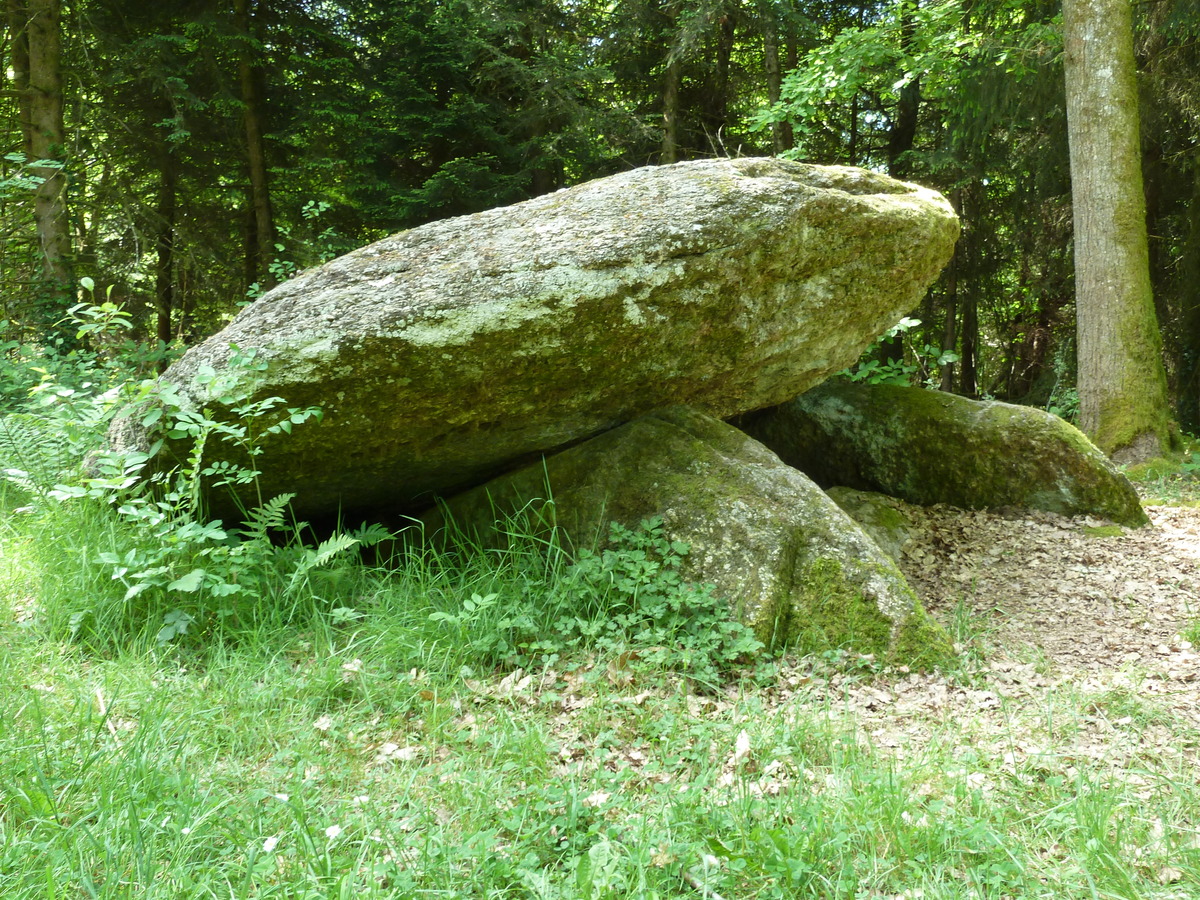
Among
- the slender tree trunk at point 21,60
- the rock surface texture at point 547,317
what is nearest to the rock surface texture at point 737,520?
the rock surface texture at point 547,317

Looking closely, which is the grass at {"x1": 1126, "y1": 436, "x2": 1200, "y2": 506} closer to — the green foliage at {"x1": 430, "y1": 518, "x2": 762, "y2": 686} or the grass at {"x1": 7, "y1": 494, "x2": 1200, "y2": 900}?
the grass at {"x1": 7, "y1": 494, "x2": 1200, "y2": 900}

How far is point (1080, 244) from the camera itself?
7.35m

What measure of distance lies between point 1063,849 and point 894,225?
3479mm

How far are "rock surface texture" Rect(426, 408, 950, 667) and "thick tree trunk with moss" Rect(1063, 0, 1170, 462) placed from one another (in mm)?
4636

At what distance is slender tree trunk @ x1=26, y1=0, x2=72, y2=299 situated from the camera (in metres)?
8.80

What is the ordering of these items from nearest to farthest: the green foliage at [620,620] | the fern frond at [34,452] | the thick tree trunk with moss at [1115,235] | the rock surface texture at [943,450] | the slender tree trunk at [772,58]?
the green foliage at [620,620], the fern frond at [34,452], the rock surface texture at [943,450], the thick tree trunk with moss at [1115,235], the slender tree trunk at [772,58]

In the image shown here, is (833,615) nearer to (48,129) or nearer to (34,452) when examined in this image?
(34,452)

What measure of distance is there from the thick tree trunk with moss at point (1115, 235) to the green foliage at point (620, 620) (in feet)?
18.2

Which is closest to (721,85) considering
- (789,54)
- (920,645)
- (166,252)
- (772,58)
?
(789,54)

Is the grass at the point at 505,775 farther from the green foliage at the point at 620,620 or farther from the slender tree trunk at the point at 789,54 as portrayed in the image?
the slender tree trunk at the point at 789,54

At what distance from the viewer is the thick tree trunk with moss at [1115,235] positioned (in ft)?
23.3

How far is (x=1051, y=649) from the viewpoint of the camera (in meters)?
3.76

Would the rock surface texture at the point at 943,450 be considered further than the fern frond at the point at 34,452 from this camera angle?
Yes

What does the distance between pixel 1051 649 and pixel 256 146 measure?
38.1 feet
